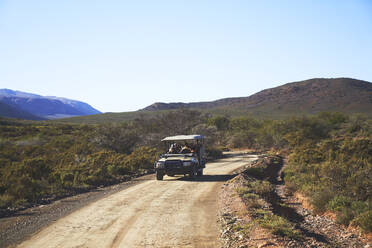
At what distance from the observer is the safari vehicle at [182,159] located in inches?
670

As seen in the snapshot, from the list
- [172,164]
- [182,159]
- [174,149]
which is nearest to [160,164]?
[172,164]

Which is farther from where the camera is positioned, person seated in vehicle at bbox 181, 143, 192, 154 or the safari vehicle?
person seated in vehicle at bbox 181, 143, 192, 154

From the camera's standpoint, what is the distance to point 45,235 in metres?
7.93

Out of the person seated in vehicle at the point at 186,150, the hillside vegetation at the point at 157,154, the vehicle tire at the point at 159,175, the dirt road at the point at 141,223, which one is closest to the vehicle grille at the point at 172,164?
the vehicle tire at the point at 159,175

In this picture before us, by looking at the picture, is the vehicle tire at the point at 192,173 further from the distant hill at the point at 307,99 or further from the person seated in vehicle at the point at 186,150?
the distant hill at the point at 307,99

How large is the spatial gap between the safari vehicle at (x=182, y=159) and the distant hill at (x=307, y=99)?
3650 inches

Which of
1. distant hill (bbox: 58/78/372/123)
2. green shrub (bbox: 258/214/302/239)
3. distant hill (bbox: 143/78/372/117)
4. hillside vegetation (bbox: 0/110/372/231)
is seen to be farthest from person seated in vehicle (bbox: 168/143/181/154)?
distant hill (bbox: 143/78/372/117)

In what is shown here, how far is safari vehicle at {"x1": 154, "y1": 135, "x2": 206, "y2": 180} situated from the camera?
17.0 meters

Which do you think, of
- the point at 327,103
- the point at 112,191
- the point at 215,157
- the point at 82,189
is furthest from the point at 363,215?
the point at 327,103

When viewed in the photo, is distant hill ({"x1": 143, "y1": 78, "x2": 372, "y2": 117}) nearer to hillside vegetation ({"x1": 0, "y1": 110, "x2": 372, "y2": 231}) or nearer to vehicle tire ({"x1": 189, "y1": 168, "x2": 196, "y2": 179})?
Result: hillside vegetation ({"x1": 0, "y1": 110, "x2": 372, "y2": 231})

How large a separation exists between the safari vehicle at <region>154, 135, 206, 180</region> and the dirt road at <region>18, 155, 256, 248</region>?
357cm

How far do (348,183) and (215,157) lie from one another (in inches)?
866

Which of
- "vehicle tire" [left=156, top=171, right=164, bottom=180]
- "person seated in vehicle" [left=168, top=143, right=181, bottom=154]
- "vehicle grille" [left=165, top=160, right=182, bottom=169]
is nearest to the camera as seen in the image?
"vehicle grille" [left=165, top=160, right=182, bottom=169]

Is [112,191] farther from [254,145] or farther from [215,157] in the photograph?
[254,145]
